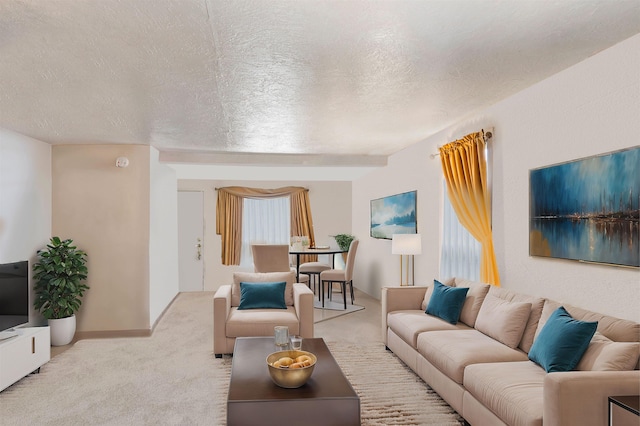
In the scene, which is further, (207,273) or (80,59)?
(207,273)

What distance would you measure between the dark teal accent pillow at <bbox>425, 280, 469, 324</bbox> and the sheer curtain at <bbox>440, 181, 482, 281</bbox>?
20.1 inches

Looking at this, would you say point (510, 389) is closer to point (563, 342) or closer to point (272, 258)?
point (563, 342)

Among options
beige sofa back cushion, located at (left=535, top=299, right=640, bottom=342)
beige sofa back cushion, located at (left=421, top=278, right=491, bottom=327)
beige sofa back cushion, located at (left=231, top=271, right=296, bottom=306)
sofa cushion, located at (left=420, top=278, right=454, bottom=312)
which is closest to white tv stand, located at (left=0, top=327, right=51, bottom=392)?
beige sofa back cushion, located at (left=231, top=271, right=296, bottom=306)

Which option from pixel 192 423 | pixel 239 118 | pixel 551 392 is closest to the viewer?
pixel 551 392

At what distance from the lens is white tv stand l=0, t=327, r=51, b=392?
3.48 m

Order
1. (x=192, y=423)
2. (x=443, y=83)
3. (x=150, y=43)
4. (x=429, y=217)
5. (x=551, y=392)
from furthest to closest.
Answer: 1. (x=429, y=217)
2. (x=443, y=83)
3. (x=192, y=423)
4. (x=150, y=43)
5. (x=551, y=392)

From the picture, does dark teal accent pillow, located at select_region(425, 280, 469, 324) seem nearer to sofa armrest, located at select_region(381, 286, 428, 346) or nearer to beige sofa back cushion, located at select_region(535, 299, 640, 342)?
sofa armrest, located at select_region(381, 286, 428, 346)

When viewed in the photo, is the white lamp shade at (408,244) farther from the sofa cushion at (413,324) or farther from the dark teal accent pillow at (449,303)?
the dark teal accent pillow at (449,303)

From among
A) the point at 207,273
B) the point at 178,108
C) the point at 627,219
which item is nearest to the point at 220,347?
the point at 178,108

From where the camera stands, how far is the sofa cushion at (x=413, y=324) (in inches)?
144

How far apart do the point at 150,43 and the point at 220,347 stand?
2.93 metres

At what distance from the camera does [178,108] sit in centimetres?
370

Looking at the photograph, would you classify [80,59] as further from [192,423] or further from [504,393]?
[504,393]

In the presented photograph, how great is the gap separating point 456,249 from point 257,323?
2.18 meters
